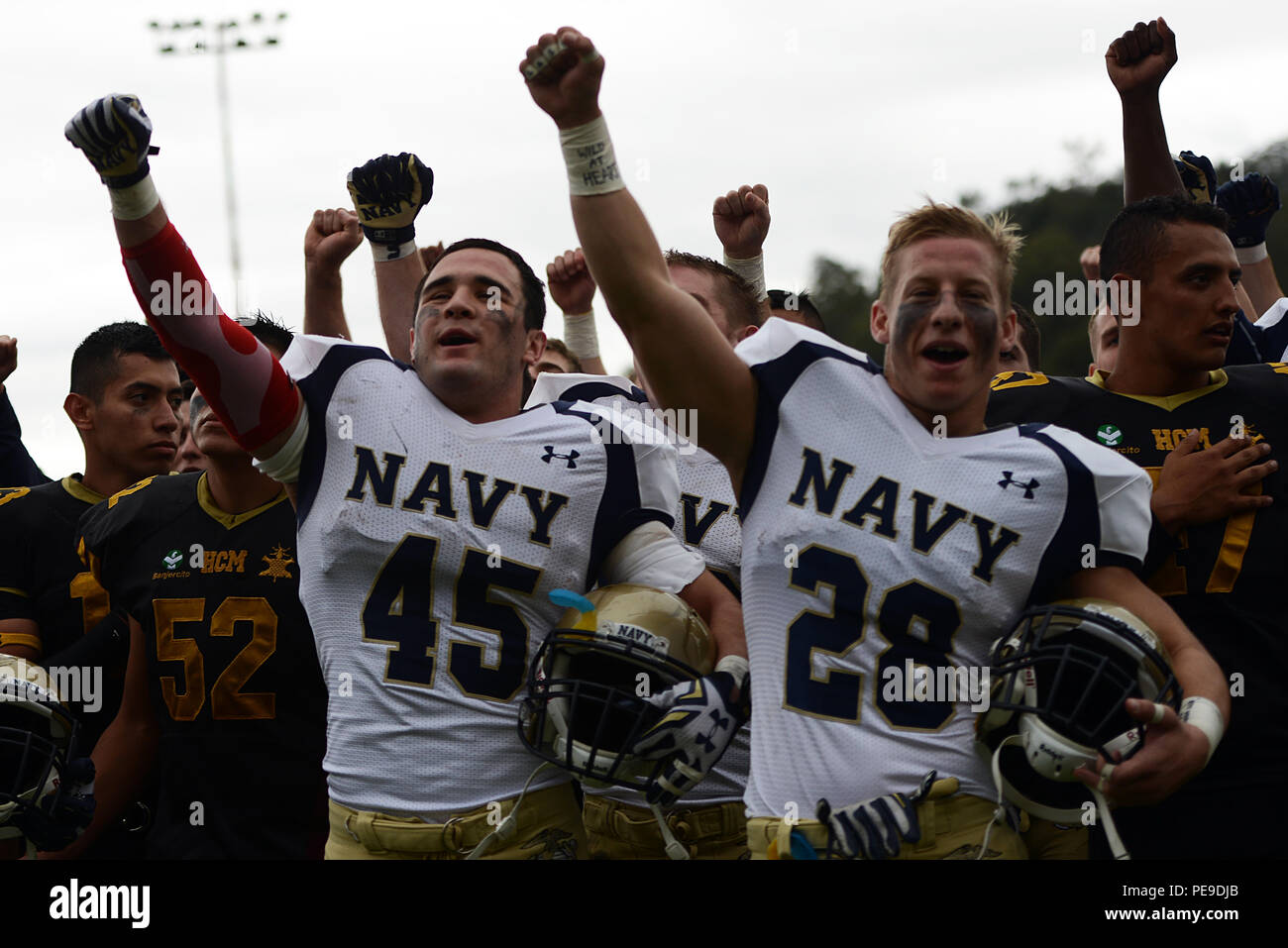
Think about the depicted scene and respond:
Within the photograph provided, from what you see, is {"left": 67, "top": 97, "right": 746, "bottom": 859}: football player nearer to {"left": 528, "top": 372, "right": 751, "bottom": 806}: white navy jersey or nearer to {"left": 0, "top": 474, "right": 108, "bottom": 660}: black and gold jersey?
{"left": 528, "top": 372, "right": 751, "bottom": 806}: white navy jersey

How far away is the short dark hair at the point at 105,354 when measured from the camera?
17.5ft

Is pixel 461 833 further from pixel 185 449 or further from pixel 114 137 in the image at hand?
pixel 185 449

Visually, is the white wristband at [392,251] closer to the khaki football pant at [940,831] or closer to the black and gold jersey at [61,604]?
the black and gold jersey at [61,604]

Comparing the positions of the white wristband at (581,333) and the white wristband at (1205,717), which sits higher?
the white wristband at (581,333)

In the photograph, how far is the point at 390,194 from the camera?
4555mm

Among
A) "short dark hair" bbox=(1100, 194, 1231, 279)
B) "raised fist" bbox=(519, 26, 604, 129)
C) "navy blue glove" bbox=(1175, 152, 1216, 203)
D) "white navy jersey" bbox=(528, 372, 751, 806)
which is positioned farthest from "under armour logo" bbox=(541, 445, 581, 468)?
"navy blue glove" bbox=(1175, 152, 1216, 203)

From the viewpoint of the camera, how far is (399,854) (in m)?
3.23

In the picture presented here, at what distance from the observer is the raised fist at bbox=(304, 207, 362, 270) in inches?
178

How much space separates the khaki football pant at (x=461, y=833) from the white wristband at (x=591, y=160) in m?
1.43

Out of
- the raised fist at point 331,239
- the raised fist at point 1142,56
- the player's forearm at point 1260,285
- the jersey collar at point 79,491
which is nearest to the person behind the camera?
the raised fist at point 1142,56

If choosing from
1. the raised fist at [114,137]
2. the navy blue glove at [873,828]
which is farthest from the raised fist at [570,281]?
the navy blue glove at [873,828]
